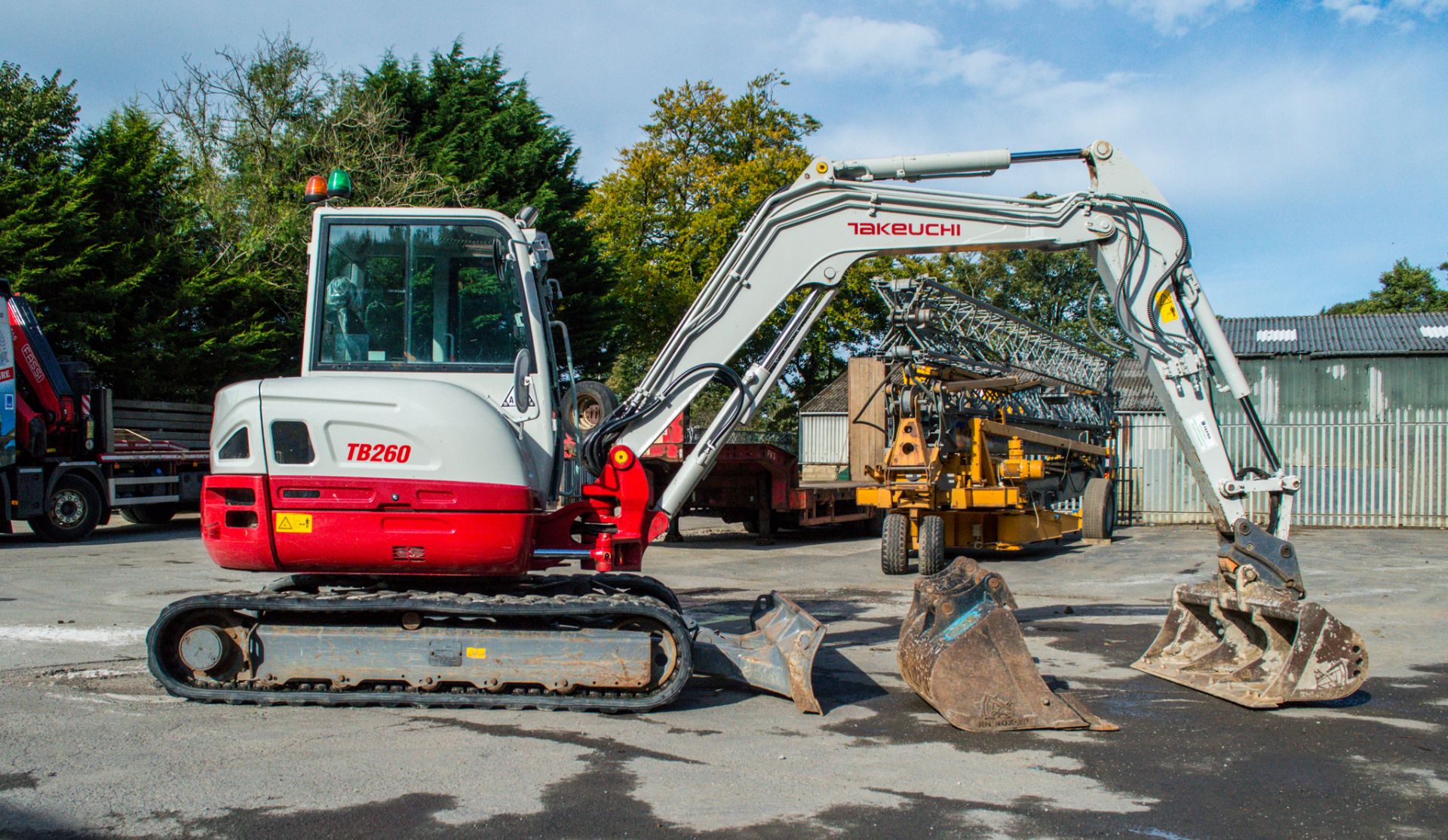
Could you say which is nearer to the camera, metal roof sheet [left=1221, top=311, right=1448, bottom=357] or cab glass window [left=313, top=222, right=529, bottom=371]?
cab glass window [left=313, top=222, right=529, bottom=371]

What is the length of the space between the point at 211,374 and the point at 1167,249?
20.5m

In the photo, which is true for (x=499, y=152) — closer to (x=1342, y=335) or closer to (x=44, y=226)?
(x=44, y=226)

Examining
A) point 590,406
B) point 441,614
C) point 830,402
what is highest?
point 830,402

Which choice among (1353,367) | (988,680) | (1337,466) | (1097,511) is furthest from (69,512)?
(1353,367)

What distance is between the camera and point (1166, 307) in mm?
7297

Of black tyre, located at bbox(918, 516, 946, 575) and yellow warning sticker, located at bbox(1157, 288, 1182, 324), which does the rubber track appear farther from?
black tyre, located at bbox(918, 516, 946, 575)

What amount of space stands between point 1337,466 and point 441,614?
20.1 meters

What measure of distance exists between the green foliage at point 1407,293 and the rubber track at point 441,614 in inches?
1892

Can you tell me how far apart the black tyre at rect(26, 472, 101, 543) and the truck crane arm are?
1255 cm

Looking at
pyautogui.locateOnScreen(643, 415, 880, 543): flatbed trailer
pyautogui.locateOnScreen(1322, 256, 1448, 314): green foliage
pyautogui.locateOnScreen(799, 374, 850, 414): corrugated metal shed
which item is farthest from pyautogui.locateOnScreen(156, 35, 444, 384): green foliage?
pyautogui.locateOnScreen(1322, 256, 1448, 314): green foliage

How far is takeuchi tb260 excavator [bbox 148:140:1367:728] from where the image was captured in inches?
239

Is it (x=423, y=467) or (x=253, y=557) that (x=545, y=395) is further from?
(x=253, y=557)

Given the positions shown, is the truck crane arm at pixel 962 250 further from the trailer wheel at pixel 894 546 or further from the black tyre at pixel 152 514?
the black tyre at pixel 152 514

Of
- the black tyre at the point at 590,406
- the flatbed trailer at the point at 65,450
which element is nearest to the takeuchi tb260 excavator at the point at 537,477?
the black tyre at the point at 590,406
